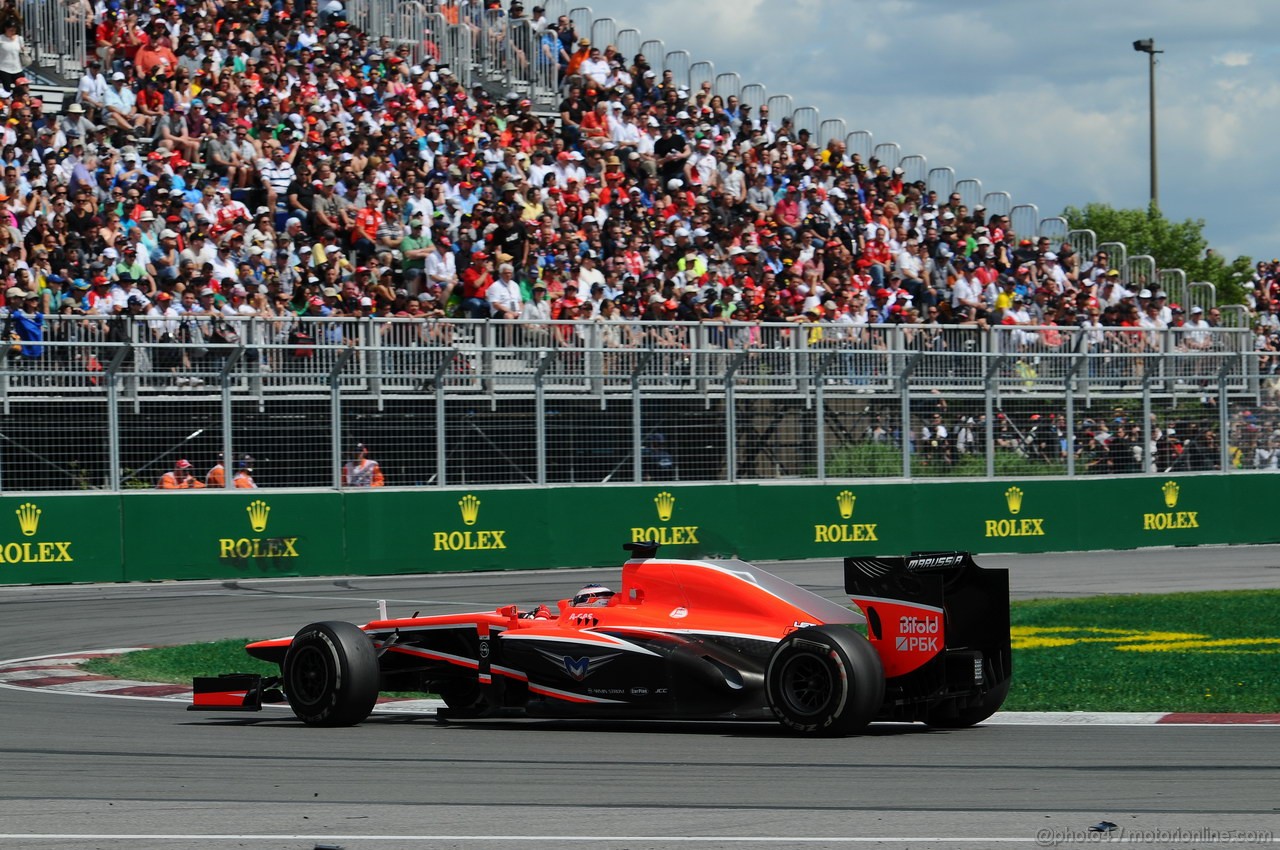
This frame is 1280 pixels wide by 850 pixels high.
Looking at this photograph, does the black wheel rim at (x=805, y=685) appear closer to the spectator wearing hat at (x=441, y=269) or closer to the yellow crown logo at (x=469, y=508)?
the yellow crown logo at (x=469, y=508)

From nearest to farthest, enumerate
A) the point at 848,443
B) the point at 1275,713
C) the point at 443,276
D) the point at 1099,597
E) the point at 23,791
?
1. the point at 23,791
2. the point at 1275,713
3. the point at 1099,597
4. the point at 443,276
5. the point at 848,443

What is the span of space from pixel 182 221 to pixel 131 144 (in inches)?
69.3

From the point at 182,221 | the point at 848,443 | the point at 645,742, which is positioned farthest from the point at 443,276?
the point at 645,742

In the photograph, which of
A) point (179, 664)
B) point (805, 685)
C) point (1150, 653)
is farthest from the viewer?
point (1150, 653)

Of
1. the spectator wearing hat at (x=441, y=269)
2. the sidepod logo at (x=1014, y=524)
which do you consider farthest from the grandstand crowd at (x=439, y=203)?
the sidepod logo at (x=1014, y=524)

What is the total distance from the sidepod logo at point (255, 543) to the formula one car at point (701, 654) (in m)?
11.1

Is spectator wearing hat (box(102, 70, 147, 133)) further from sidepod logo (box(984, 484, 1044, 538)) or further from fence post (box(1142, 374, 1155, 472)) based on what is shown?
fence post (box(1142, 374, 1155, 472))

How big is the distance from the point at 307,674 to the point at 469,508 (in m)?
12.6

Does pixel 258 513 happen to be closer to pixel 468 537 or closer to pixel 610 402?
pixel 468 537

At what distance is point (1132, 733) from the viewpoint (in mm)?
9578

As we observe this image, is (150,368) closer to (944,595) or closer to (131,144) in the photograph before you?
(131,144)

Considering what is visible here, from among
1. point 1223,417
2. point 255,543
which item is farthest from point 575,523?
point 1223,417

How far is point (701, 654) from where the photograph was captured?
9547mm

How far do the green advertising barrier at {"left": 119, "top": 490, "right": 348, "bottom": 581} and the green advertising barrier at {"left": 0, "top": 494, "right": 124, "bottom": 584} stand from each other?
20cm
